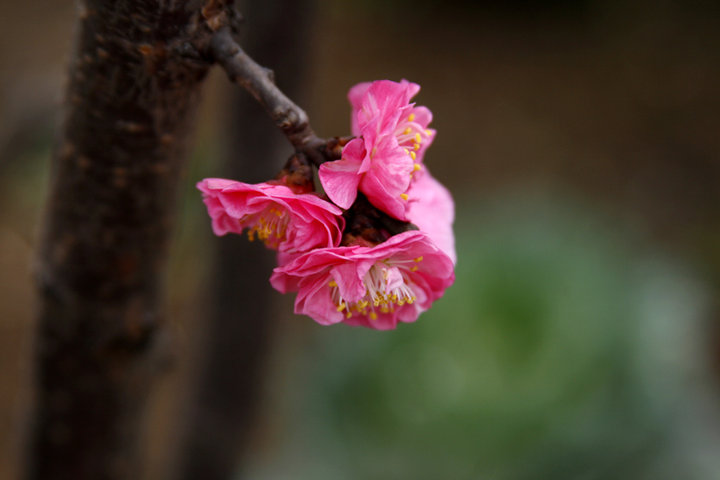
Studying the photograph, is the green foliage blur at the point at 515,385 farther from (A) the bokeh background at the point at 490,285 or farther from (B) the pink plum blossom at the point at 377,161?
(B) the pink plum blossom at the point at 377,161

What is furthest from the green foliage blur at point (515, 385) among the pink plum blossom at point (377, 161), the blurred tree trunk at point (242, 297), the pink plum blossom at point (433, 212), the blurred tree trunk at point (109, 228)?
the pink plum blossom at point (377, 161)

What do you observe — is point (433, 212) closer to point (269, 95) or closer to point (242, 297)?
point (269, 95)

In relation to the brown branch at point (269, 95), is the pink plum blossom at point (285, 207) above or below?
below

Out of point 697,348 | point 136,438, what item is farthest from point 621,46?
point 136,438

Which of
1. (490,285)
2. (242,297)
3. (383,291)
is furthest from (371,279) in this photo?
(490,285)

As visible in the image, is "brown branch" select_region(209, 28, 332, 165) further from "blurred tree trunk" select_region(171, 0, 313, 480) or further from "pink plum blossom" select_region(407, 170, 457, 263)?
"blurred tree trunk" select_region(171, 0, 313, 480)

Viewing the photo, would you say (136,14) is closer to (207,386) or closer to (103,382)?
(103,382)
